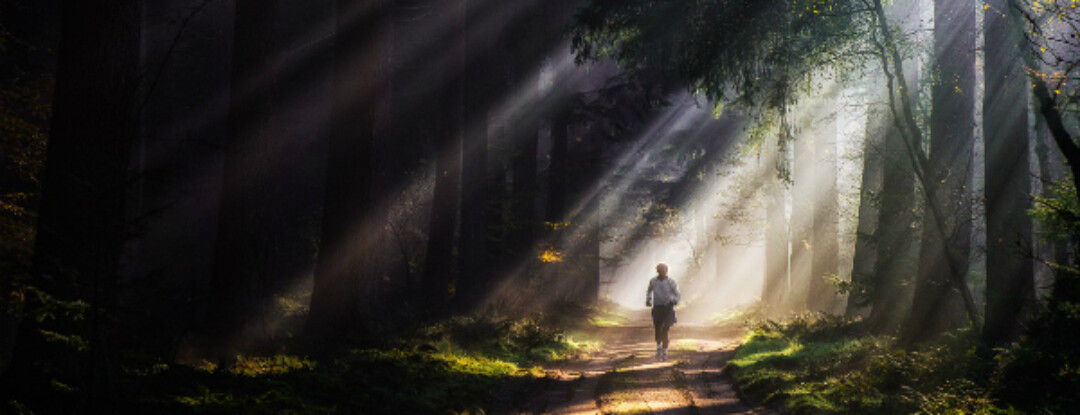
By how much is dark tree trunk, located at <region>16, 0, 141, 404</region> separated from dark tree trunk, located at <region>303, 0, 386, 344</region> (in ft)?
19.3

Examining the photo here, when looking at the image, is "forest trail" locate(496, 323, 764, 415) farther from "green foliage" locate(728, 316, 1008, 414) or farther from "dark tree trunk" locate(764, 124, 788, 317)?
"dark tree trunk" locate(764, 124, 788, 317)

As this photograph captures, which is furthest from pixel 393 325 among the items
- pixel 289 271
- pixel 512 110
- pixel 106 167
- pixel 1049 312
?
pixel 1049 312

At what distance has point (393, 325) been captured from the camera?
18156mm

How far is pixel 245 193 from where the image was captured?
1118 centimetres

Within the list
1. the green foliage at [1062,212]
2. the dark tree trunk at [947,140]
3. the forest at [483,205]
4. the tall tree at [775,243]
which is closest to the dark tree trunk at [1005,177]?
the forest at [483,205]

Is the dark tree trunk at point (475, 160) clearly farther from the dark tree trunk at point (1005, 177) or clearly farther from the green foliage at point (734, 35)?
the dark tree trunk at point (1005, 177)

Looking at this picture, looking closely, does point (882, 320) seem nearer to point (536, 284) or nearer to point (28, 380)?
point (536, 284)

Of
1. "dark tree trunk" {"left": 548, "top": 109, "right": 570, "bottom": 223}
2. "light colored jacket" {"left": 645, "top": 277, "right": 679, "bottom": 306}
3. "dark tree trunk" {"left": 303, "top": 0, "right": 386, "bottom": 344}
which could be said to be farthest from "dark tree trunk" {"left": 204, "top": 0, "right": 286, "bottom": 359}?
"dark tree trunk" {"left": 548, "top": 109, "right": 570, "bottom": 223}

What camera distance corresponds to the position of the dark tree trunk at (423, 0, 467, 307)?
21.2 meters

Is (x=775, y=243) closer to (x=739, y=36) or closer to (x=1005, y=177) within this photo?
(x=739, y=36)

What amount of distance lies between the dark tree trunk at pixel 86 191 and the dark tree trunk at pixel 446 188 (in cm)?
1402

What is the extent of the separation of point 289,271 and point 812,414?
19.3 meters

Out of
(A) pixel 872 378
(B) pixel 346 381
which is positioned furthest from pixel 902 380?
(B) pixel 346 381

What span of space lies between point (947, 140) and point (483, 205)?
12.7 metres
